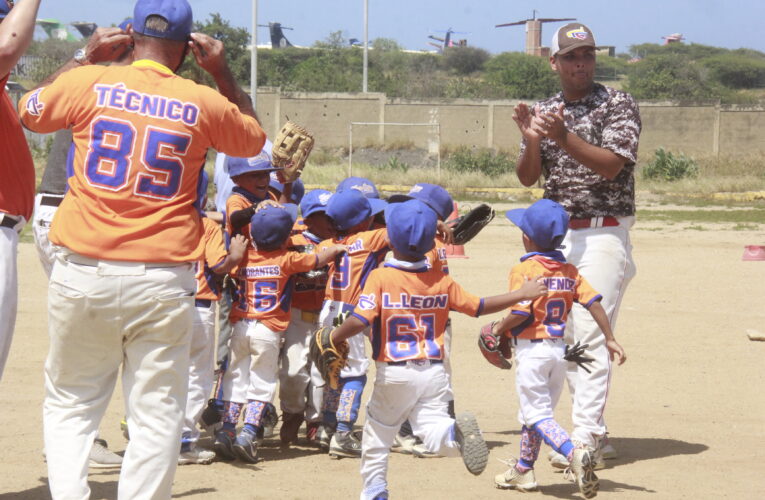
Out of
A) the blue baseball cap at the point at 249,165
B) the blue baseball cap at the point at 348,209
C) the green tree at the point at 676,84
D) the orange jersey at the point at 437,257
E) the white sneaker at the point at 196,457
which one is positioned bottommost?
the white sneaker at the point at 196,457

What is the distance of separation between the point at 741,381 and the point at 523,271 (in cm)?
365

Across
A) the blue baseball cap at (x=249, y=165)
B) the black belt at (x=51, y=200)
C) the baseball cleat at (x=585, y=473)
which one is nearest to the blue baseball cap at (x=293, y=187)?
the blue baseball cap at (x=249, y=165)

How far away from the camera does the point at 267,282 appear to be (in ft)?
21.5

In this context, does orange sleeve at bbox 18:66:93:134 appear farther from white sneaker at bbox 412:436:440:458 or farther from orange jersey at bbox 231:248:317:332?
white sneaker at bbox 412:436:440:458

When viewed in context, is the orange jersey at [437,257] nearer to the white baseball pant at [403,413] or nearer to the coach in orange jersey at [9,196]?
the white baseball pant at [403,413]

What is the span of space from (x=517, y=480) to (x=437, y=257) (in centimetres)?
131

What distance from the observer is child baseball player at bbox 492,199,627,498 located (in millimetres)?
5820

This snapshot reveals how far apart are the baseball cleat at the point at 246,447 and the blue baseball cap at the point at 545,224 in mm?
2007

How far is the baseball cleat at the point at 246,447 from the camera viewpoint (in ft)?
20.9

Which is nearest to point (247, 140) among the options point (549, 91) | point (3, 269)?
point (3, 269)

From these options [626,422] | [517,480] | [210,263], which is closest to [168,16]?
[210,263]

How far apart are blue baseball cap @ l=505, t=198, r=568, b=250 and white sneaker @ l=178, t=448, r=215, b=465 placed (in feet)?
7.42

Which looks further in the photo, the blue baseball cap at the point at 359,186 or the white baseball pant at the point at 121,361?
the blue baseball cap at the point at 359,186

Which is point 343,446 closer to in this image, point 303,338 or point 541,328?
point 303,338
